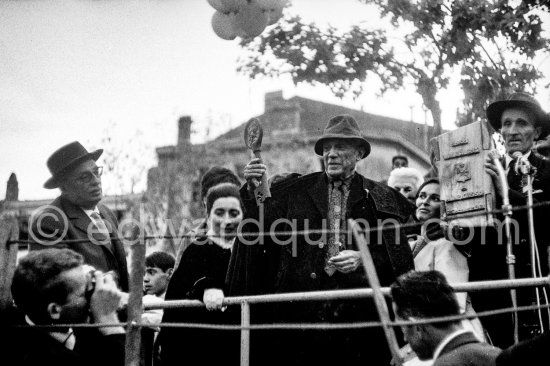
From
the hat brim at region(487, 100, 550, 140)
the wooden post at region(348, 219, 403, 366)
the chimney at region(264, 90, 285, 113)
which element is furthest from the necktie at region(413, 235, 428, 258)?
the chimney at region(264, 90, 285, 113)

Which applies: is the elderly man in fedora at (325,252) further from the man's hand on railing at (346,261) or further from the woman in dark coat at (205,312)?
the woman in dark coat at (205,312)

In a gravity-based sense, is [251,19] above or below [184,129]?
below

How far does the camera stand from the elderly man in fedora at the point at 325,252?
170 inches

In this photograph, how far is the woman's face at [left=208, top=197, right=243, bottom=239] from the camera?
4.59 m

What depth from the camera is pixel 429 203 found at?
5.08 meters

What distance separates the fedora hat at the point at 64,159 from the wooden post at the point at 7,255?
1.39 m

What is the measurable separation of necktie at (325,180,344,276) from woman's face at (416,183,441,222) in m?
0.68

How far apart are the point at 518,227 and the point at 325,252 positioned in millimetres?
1280

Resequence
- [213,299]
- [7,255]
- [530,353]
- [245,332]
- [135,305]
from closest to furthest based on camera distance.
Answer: [530,353] < [135,305] < [7,255] < [245,332] < [213,299]

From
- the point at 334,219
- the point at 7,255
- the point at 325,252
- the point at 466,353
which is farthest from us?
the point at 334,219

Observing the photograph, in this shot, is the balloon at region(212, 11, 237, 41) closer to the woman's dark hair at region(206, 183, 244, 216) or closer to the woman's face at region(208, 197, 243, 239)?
the woman's dark hair at region(206, 183, 244, 216)

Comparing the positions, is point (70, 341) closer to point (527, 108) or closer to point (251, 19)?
point (527, 108)

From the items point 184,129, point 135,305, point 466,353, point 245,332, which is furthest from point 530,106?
point 184,129

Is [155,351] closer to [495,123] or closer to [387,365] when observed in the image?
[387,365]
